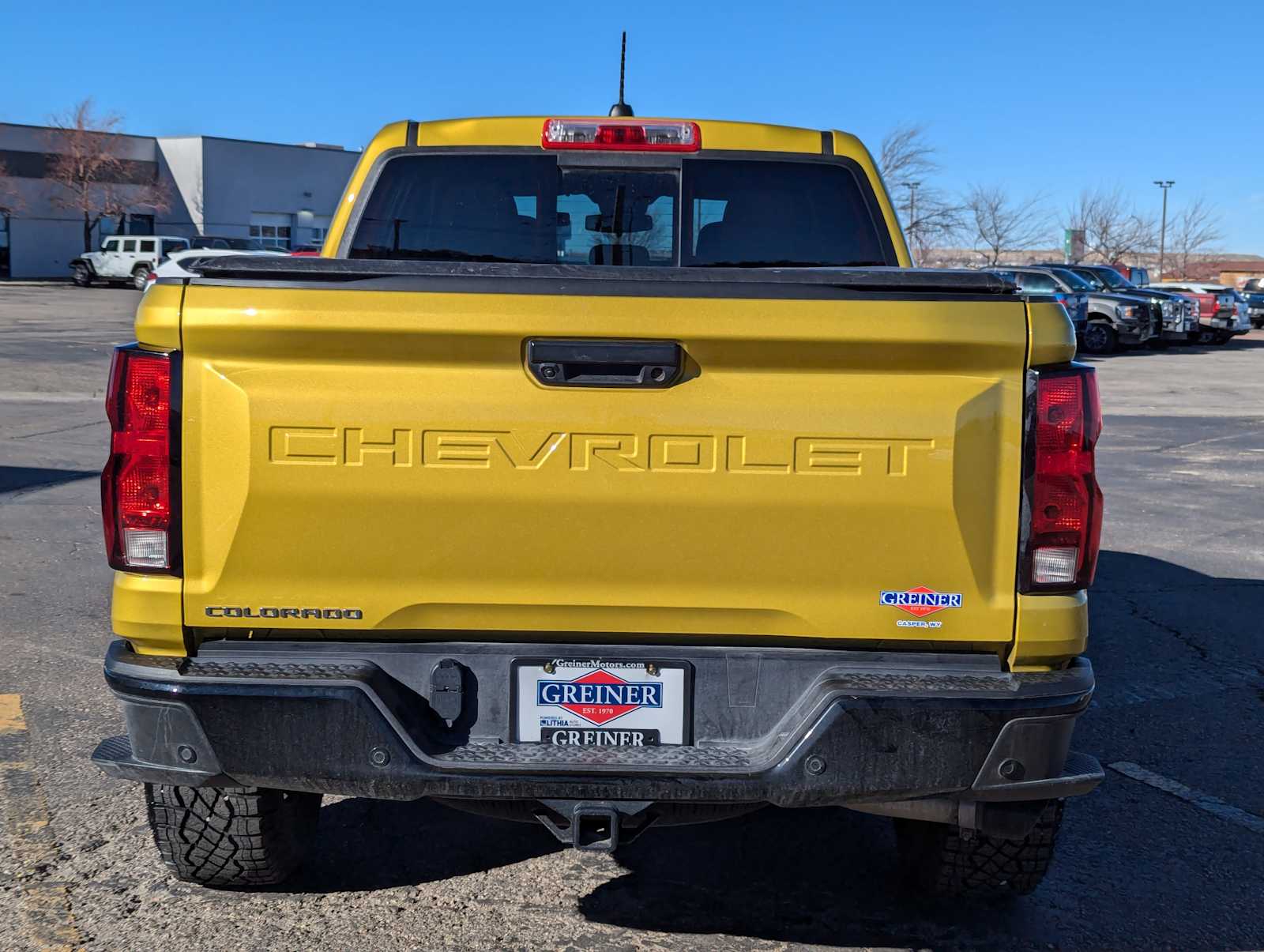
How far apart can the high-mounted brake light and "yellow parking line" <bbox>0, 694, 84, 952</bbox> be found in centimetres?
263

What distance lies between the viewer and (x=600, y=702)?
9.82 feet

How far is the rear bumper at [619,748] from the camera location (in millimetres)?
2922

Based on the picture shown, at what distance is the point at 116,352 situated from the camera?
301cm

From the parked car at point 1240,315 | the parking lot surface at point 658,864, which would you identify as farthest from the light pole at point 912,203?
the parking lot surface at point 658,864

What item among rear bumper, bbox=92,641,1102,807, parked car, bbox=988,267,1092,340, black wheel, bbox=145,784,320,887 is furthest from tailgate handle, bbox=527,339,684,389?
parked car, bbox=988,267,1092,340

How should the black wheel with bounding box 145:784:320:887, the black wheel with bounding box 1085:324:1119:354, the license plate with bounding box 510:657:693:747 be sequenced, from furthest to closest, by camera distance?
the black wheel with bounding box 1085:324:1119:354 < the black wheel with bounding box 145:784:320:887 < the license plate with bounding box 510:657:693:747

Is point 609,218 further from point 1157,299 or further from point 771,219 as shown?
point 1157,299

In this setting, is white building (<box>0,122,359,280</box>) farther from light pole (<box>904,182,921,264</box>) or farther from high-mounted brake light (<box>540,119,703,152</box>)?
high-mounted brake light (<box>540,119,703,152</box>)

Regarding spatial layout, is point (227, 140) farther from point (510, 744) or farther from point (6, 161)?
point (510, 744)

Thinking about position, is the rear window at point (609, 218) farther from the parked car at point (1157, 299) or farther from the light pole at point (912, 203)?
the light pole at point (912, 203)

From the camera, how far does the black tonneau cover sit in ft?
9.48

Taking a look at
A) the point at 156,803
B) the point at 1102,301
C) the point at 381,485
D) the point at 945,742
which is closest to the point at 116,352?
the point at 381,485

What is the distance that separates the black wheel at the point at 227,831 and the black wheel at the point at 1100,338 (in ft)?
95.3

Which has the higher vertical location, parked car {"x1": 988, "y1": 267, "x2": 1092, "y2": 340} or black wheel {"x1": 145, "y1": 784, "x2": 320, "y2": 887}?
parked car {"x1": 988, "y1": 267, "x2": 1092, "y2": 340}
